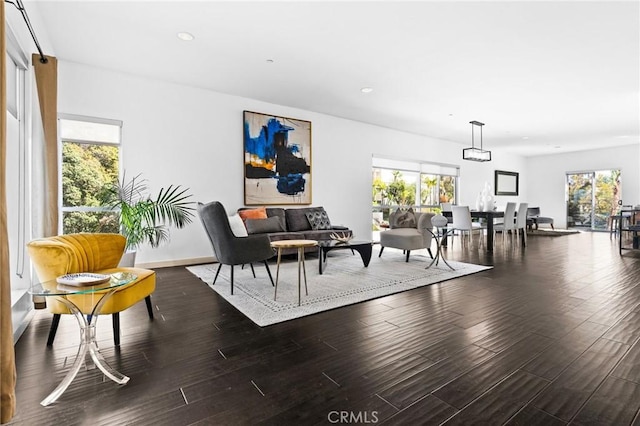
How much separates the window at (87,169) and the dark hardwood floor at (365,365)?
6.93ft

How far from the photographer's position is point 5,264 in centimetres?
141

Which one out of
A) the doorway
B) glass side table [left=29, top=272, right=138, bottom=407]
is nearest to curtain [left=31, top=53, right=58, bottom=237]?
glass side table [left=29, top=272, right=138, bottom=407]

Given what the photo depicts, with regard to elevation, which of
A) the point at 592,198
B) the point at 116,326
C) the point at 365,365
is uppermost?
the point at 592,198

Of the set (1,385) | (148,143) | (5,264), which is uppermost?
(148,143)

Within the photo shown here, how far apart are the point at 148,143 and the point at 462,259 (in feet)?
17.6

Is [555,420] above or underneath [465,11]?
underneath

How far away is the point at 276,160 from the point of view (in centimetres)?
607

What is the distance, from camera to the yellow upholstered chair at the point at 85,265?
2066mm

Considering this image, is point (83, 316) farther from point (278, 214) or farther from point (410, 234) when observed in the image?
point (410, 234)

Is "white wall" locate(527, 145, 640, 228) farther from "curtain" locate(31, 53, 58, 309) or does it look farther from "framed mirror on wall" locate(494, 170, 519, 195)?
"curtain" locate(31, 53, 58, 309)

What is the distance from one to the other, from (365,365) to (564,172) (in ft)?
42.6

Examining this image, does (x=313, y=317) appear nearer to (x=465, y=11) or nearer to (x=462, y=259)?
(x=465, y=11)

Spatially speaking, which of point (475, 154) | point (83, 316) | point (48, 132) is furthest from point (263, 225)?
point (475, 154)

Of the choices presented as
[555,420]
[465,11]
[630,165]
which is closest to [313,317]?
[555,420]
